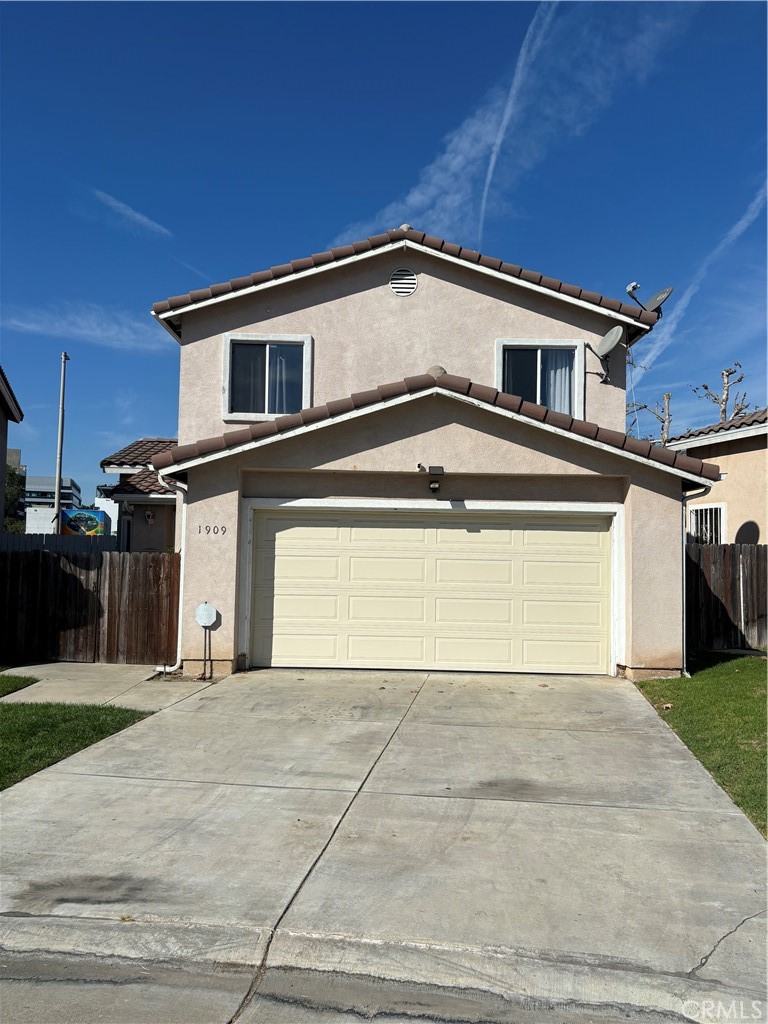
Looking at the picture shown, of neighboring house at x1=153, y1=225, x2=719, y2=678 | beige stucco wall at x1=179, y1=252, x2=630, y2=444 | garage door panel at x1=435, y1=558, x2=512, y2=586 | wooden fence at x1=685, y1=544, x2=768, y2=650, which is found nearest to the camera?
neighboring house at x1=153, y1=225, x2=719, y2=678

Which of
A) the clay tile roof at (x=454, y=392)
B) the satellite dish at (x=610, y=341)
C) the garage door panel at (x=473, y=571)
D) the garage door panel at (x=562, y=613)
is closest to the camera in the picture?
the clay tile roof at (x=454, y=392)

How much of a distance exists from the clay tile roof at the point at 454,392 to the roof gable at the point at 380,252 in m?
3.52

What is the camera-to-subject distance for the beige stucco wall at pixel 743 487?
15594mm

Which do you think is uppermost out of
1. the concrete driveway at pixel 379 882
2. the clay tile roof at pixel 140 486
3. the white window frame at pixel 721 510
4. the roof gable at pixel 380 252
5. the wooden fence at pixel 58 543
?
the roof gable at pixel 380 252

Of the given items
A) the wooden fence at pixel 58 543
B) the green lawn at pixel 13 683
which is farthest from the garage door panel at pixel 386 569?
the wooden fence at pixel 58 543

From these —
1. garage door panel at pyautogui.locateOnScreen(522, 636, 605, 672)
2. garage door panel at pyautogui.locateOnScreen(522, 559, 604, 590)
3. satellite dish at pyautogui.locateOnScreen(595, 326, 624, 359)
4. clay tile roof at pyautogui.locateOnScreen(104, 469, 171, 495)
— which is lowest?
garage door panel at pyautogui.locateOnScreen(522, 636, 605, 672)

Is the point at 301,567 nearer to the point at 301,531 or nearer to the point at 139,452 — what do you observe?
the point at 301,531

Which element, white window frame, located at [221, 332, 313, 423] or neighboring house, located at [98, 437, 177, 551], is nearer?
white window frame, located at [221, 332, 313, 423]

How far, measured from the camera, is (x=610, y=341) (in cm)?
1239

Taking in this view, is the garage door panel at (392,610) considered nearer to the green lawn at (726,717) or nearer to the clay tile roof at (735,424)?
the green lawn at (726,717)

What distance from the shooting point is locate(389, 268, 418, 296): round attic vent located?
44.0 ft

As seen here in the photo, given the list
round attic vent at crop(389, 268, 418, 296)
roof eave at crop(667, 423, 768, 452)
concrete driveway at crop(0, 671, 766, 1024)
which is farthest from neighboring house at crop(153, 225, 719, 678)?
roof eave at crop(667, 423, 768, 452)

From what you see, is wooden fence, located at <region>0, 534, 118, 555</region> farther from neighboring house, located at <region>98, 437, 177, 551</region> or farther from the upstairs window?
the upstairs window

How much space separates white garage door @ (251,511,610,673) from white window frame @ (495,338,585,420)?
9.82 feet
